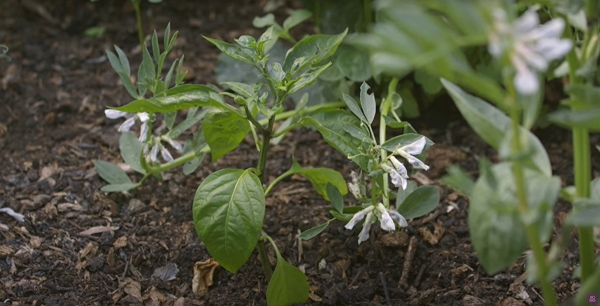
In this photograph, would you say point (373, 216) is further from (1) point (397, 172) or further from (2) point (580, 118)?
(2) point (580, 118)

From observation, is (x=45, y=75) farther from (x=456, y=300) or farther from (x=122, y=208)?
(x=456, y=300)

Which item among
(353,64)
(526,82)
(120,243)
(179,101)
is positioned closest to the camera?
(526,82)

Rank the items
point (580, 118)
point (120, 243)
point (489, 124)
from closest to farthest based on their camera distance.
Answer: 1. point (580, 118)
2. point (489, 124)
3. point (120, 243)

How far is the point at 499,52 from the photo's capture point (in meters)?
0.76

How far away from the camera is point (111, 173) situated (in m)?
1.79

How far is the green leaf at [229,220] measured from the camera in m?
1.32

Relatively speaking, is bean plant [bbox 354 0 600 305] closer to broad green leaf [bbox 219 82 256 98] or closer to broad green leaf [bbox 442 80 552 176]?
broad green leaf [bbox 442 80 552 176]

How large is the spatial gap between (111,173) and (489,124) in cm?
112

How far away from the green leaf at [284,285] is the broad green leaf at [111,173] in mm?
Answer: 573

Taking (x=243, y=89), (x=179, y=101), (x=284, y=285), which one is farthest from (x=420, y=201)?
(x=179, y=101)

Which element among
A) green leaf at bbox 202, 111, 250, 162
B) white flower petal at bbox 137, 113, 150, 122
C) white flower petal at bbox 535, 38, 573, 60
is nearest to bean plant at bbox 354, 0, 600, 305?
white flower petal at bbox 535, 38, 573, 60

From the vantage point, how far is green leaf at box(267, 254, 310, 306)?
1.39m

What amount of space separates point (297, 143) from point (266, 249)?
0.52 meters

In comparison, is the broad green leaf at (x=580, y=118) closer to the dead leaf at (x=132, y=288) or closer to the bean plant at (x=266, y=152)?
the bean plant at (x=266, y=152)
